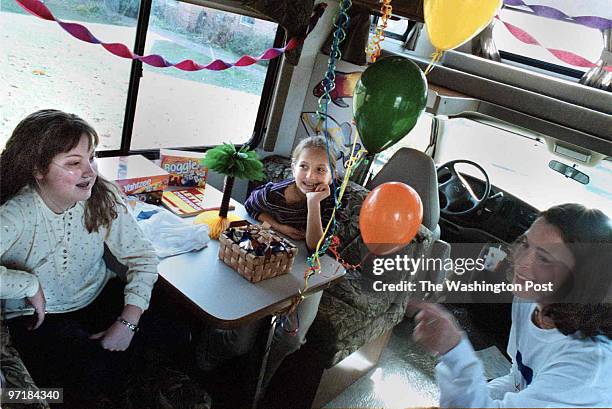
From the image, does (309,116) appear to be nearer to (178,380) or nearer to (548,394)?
(178,380)

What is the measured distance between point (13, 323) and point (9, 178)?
0.50 meters

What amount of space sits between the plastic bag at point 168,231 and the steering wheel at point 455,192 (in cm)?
239

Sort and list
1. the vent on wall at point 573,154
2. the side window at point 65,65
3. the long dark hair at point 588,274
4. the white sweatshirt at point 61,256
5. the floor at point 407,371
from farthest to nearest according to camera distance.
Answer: the vent on wall at point 573,154 → the floor at point 407,371 → the side window at point 65,65 → the white sweatshirt at point 61,256 → the long dark hair at point 588,274

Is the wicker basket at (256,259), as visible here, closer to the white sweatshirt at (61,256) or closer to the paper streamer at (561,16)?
the white sweatshirt at (61,256)

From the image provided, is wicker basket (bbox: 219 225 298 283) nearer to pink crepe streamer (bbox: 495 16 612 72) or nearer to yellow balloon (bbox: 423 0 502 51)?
yellow balloon (bbox: 423 0 502 51)

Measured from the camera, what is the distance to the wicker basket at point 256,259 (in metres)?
1.99

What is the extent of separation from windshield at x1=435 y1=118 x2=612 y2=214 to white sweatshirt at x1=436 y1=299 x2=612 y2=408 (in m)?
2.44

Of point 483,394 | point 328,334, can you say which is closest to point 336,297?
point 328,334

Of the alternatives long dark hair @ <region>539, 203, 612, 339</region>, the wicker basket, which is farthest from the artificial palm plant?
long dark hair @ <region>539, 203, 612, 339</region>

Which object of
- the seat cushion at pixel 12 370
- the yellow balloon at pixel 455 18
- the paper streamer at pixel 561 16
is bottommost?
the seat cushion at pixel 12 370

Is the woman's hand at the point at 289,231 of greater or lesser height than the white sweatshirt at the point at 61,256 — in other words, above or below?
below

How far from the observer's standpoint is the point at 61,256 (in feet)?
5.56

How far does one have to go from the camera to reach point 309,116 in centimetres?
411

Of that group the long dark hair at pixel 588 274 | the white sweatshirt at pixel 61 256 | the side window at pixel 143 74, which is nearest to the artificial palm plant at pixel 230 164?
the white sweatshirt at pixel 61 256
